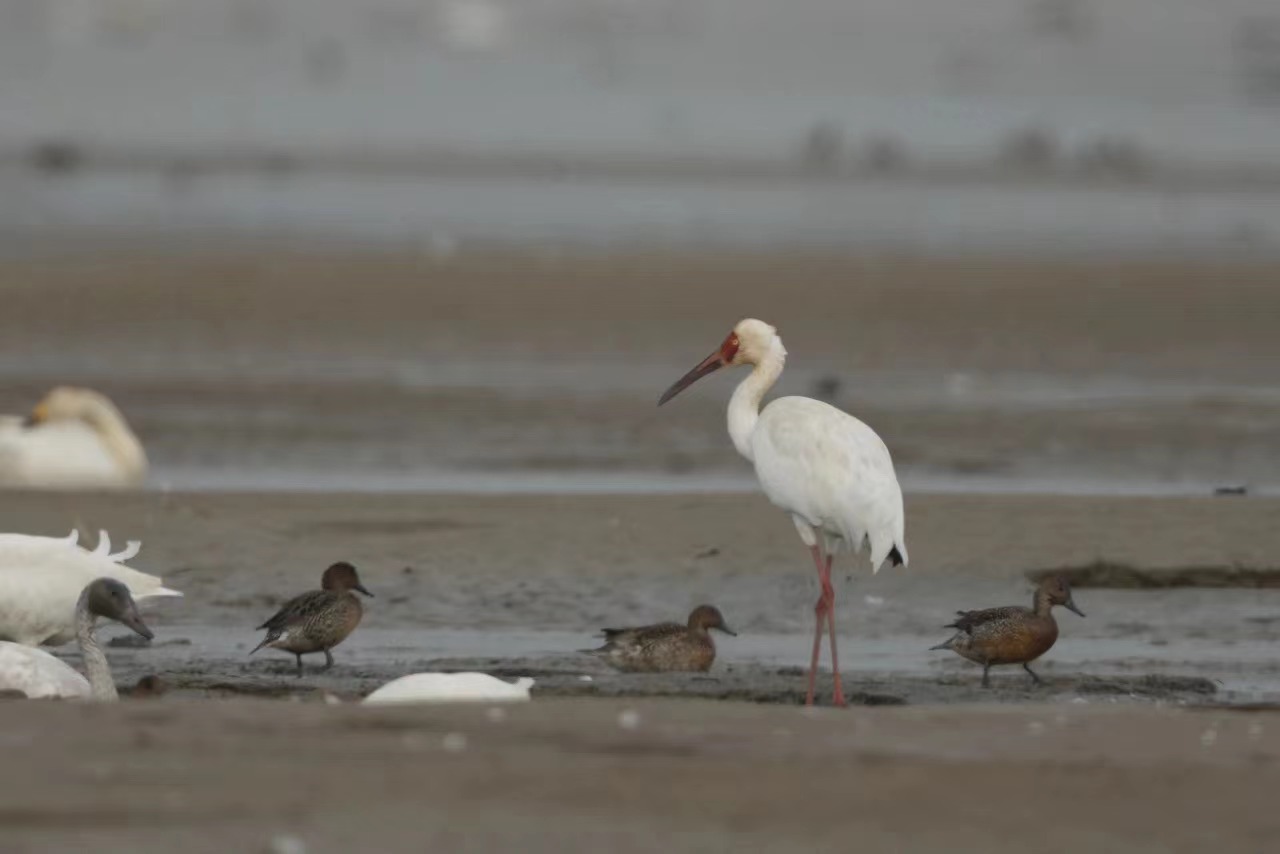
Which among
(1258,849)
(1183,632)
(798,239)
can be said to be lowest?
Answer: (1258,849)

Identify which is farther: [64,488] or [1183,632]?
[64,488]

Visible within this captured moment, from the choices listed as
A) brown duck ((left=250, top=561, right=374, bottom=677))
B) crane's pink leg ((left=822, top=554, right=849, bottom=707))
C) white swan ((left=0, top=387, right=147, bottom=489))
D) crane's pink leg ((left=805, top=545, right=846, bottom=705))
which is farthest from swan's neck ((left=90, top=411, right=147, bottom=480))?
crane's pink leg ((left=822, top=554, right=849, bottom=707))

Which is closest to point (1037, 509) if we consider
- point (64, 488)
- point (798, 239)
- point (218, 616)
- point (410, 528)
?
point (410, 528)

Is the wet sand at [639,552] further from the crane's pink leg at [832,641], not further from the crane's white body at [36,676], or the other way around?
the crane's white body at [36,676]

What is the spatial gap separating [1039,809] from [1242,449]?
11292mm

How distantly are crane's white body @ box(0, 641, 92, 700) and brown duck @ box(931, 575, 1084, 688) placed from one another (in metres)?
3.69

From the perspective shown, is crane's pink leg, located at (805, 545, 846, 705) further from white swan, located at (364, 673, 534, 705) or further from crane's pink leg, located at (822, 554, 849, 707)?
white swan, located at (364, 673, 534, 705)

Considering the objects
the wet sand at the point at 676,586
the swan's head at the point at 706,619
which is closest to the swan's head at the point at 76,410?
the wet sand at the point at 676,586

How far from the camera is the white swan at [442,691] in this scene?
9.15 metres

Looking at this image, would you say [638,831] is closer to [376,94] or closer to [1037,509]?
[1037,509]

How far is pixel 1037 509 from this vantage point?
14859 millimetres

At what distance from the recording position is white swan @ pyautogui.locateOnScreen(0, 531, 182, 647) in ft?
36.7

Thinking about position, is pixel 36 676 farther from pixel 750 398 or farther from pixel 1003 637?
pixel 1003 637

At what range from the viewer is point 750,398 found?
12.4 metres
